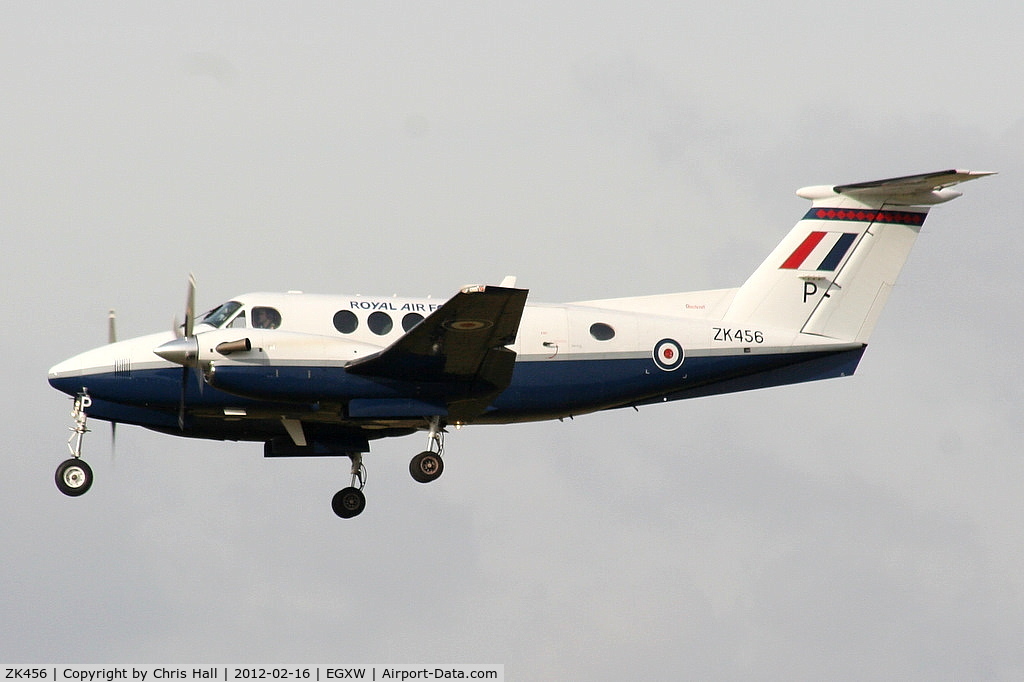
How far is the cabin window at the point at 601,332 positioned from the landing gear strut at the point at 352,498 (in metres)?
4.88

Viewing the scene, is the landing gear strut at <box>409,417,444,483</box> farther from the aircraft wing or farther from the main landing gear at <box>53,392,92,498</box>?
the main landing gear at <box>53,392,92,498</box>

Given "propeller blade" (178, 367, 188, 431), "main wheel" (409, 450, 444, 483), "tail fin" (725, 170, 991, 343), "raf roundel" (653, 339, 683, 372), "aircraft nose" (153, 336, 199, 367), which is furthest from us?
"tail fin" (725, 170, 991, 343)

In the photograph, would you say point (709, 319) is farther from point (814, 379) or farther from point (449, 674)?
point (449, 674)

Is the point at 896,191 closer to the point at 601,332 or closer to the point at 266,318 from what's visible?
A: the point at 601,332

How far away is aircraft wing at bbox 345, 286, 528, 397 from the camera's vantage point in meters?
23.1

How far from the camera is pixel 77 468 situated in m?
24.9

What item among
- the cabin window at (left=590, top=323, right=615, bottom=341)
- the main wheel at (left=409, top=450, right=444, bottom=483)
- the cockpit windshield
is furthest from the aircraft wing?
the cockpit windshield

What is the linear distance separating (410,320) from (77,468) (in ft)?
19.2

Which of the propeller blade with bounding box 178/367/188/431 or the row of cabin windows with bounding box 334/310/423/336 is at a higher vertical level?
the row of cabin windows with bounding box 334/310/423/336

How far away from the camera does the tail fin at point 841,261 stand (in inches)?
1088

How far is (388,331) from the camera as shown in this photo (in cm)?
2553

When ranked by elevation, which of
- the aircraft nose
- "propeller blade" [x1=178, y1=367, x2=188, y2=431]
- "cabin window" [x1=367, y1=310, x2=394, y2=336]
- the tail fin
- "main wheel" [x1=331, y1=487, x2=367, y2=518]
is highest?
the tail fin

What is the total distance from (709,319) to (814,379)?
219 centimetres

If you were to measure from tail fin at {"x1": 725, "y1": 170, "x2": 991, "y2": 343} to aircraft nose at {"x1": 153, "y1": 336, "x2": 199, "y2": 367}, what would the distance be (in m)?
9.40
